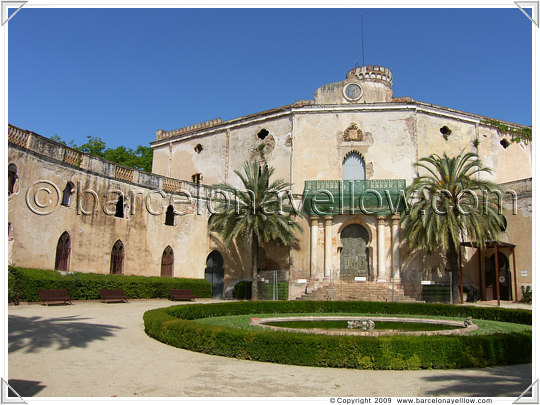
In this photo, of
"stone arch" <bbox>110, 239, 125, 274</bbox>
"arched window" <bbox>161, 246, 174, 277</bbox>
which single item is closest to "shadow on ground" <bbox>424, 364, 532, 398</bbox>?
"stone arch" <bbox>110, 239, 125, 274</bbox>

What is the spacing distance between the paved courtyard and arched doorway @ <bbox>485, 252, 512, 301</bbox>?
23.1m

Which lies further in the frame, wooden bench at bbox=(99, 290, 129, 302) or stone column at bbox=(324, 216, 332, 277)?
stone column at bbox=(324, 216, 332, 277)

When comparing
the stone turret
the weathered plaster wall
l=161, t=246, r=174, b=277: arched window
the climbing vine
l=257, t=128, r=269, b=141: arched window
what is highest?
the stone turret

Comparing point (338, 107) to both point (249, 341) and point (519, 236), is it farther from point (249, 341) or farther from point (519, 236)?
point (249, 341)

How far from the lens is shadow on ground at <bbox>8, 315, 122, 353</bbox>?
36.9 ft

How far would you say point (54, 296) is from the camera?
21.1 m

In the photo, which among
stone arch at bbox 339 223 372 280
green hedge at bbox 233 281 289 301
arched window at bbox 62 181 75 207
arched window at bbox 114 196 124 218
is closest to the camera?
arched window at bbox 62 181 75 207

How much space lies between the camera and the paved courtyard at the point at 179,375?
805 centimetres

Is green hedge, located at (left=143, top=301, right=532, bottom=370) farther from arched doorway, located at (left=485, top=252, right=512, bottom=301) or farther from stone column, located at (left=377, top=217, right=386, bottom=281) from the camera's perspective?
arched doorway, located at (left=485, top=252, right=512, bottom=301)

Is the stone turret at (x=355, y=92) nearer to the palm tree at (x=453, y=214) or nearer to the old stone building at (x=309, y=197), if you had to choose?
the old stone building at (x=309, y=197)

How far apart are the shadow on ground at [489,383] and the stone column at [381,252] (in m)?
20.9

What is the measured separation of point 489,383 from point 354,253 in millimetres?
24779

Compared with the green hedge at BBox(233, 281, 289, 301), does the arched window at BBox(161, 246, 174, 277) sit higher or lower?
higher

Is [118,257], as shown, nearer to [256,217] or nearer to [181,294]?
[181,294]
